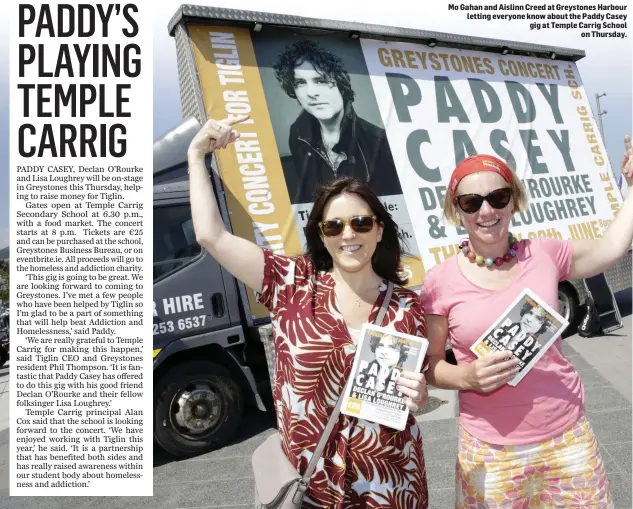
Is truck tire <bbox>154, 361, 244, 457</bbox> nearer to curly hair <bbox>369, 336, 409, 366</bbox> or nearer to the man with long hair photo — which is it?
the man with long hair photo

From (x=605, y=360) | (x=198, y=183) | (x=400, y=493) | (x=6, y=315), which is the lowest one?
(x=400, y=493)

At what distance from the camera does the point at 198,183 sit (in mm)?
1581

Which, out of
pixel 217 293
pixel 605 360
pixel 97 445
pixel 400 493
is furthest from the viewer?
pixel 605 360

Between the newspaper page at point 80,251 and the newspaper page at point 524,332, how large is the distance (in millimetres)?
2243

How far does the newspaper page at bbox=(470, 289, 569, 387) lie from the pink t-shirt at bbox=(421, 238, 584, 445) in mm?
44

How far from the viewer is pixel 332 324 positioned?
1.46m

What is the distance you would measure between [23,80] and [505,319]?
327cm

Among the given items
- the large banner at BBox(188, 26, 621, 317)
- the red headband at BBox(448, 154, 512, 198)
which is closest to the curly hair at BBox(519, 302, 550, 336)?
the red headband at BBox(448, 154, 512, 198)

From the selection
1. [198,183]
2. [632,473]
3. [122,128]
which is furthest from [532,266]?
[122,128]

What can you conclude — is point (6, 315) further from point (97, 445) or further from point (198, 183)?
point (198, 183)

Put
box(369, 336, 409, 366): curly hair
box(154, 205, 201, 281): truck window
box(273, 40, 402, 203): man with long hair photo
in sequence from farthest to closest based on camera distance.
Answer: box(273, 40, 402, 203): man with long hair photo
box(154, 205, 201, 281): truck window
box(369, 336, 409, 366): curly hair

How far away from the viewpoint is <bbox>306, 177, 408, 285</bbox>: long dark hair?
1604 mm

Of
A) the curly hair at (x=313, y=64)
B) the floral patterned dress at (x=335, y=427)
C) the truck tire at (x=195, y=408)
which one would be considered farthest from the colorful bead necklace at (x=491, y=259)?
the curly hair at (x=313, y=64)

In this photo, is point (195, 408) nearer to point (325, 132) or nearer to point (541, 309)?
point (325, 132)
